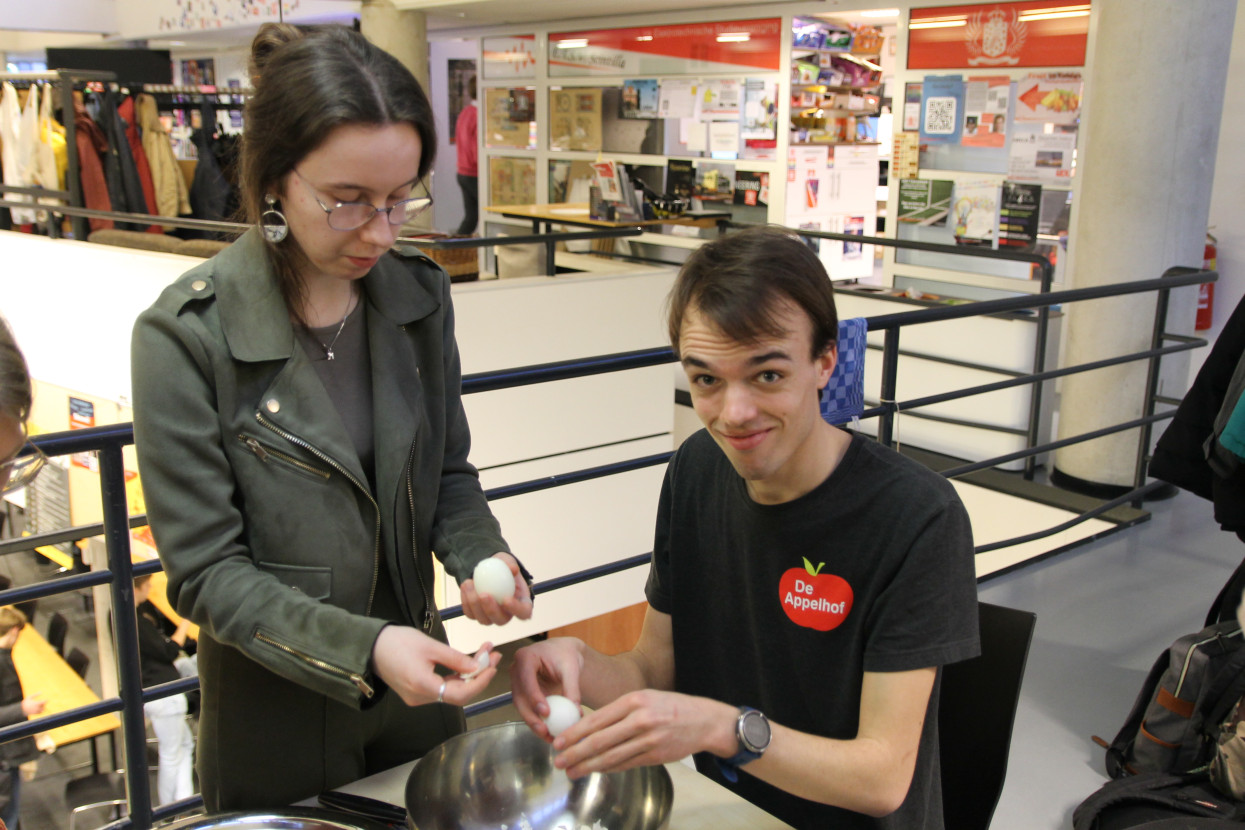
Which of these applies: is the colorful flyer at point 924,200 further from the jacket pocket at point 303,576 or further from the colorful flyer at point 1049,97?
the jacket pocket at point 303,576

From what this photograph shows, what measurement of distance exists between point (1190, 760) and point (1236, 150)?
180 inches

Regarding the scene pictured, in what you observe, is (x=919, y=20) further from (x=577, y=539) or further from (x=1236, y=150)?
(x=577, y=539)

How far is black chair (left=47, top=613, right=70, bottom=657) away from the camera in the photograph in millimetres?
5359

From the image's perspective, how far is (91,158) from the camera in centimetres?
682

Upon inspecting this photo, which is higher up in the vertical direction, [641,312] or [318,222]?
[318,222]

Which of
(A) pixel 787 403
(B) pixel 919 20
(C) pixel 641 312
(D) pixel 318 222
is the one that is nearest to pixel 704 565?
(A) pixel 787 403

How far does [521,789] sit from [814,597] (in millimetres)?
408

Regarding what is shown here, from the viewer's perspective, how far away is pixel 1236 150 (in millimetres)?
5570

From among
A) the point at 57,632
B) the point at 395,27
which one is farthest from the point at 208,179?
the point at 57,632

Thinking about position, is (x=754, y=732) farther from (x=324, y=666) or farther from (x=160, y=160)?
(x=160, y=160)

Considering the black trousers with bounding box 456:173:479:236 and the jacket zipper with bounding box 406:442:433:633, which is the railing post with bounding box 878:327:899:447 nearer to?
the jacket zipper with bounding box 406:442:433:633

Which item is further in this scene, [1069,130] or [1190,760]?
[1069,130]

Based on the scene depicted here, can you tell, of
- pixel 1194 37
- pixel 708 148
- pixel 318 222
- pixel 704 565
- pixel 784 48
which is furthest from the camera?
pixel 708 148

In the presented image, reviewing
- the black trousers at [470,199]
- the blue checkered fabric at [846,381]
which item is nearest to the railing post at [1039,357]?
the blue checkered fabric at [846,381]
